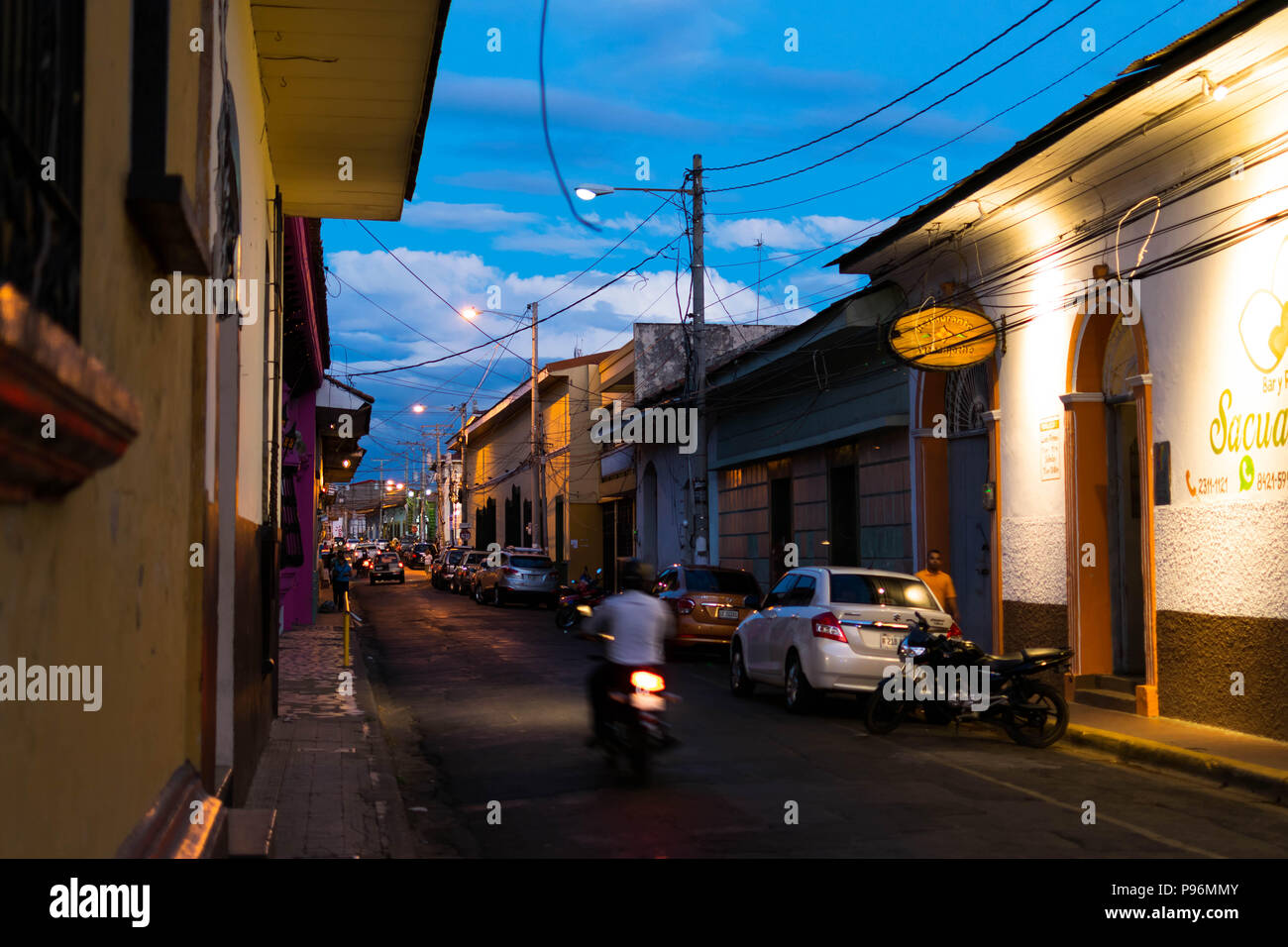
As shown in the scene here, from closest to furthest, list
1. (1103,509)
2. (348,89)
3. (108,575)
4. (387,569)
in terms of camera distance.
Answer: (108,575)
(348,89)
(1103,509)
(387,569)

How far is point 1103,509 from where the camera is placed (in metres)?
15.4

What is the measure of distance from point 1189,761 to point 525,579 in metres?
29.0

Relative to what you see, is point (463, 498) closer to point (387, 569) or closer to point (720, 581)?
point (387, 569)

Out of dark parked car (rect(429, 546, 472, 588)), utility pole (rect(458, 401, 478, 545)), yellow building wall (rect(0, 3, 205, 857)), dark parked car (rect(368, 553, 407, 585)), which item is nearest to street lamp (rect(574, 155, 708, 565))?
yellow building wall (rect(0, 3, 205, 857))

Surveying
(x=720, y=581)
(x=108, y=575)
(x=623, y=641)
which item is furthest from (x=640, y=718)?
(x=720, y=581)

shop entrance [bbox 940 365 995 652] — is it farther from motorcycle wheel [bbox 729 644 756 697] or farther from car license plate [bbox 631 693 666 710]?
car license plate [bbox 631 693 666 710]

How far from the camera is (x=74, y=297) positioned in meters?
2.88

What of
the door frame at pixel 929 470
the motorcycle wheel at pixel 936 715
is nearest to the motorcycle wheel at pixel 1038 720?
the motorcycle wheel at pixel 936 715

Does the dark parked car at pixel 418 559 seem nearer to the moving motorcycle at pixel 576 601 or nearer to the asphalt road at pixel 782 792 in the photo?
the moving motorcycle at pixel 576 601

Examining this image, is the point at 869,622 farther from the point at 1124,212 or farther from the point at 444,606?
the point at 444,606

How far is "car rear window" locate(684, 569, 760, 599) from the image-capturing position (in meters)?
21.0

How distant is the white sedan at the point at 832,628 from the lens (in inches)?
528

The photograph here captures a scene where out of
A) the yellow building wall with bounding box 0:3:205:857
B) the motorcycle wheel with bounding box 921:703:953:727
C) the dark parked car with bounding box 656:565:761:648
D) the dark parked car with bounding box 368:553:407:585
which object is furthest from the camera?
the dark parked car with bounding box 368:553:407:585
